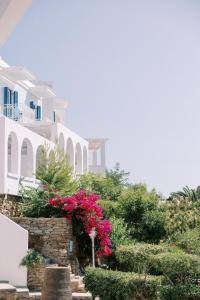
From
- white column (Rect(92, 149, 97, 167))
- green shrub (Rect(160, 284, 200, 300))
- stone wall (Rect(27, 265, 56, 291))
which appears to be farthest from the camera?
white column (Rect(92, 149, 97, 167))

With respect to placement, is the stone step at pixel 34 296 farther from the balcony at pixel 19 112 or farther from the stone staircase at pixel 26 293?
the balcony at pixel 19 112

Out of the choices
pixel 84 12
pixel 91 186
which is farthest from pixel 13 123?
pixel 84 12

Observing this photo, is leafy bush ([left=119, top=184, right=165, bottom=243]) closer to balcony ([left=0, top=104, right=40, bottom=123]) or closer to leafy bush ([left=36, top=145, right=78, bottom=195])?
leafy bush ([left=36, top=145, right=78, bottom=195])

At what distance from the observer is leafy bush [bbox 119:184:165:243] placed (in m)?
19.8

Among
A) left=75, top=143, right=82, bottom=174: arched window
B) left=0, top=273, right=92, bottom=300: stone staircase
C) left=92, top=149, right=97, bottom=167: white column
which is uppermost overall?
left=92, top=149, right=97, bottom=167: white column

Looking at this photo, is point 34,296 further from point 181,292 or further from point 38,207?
point 181,292

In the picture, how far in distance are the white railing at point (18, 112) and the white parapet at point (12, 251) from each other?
35.5 ft

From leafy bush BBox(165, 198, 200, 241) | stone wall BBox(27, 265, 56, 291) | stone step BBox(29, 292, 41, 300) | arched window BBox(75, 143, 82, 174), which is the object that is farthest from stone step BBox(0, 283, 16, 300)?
arched window BBox(75, 143, 82, 174)

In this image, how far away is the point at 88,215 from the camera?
57.9 feet

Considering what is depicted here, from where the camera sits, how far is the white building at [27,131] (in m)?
21.3

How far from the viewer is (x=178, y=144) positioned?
1588cm

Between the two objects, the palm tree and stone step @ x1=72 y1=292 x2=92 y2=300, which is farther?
the palm tree

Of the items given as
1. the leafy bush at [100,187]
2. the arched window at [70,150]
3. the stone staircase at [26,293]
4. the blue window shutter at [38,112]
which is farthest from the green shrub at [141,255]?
the blue window shutter at [38,112]

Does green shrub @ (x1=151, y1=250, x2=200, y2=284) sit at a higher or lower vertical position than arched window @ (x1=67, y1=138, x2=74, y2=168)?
lower
